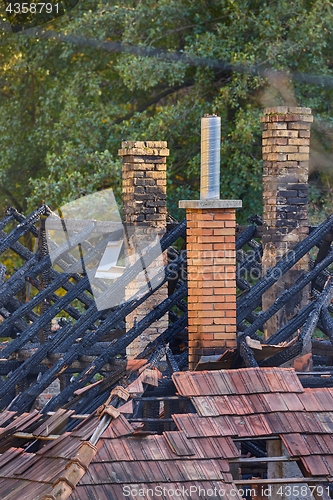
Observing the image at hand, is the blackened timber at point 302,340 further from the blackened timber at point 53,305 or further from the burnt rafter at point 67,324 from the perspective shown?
the blackened timber at point 53,305

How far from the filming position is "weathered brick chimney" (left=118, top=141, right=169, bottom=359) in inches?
483

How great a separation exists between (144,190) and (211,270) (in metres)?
2.85

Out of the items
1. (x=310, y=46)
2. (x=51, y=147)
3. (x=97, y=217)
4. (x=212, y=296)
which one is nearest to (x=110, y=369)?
(x=212, y=296)

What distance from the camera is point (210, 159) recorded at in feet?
32.4

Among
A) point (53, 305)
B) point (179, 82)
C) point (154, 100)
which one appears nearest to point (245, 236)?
point (53, 305)

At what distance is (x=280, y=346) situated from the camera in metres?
9.35

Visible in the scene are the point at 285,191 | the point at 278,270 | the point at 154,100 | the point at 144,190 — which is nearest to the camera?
the point at 278,270

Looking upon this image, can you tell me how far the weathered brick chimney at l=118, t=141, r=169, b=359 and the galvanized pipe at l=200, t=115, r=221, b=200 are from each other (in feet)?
7.62

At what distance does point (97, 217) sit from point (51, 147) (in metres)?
3.31

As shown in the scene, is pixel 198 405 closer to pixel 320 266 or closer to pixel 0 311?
pixel 320 266

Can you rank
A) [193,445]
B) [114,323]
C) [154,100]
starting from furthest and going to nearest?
[154,100]
[114,323]
[193,445]

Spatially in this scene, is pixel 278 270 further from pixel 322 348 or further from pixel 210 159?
pixel 210 159

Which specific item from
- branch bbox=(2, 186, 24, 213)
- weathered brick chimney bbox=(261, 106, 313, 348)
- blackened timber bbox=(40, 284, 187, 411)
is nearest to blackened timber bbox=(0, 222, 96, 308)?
blackened timber bbox=(40, 284, 187, 411)

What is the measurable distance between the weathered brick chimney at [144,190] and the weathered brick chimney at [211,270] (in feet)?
8.13
